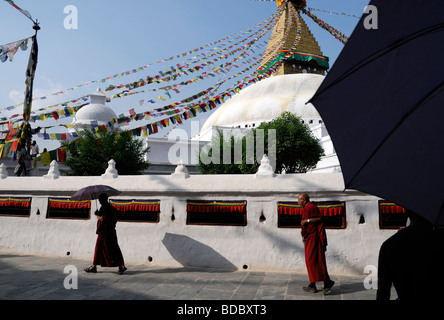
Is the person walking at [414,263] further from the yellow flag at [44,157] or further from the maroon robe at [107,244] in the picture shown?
the yellow flag at [44,157]

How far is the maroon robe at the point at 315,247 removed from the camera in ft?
15.4

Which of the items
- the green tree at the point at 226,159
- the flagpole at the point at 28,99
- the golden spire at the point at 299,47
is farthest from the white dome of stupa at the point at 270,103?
the flagpole at the point at 28,99

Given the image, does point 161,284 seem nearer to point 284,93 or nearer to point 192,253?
point 192,253

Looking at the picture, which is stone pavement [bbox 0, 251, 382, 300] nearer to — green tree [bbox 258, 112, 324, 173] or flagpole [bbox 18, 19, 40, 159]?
flagpole [bbox 18, 19, 40, 159]

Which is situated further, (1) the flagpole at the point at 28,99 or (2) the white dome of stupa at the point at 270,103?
(2) the white dome of stupa at the point at 270,103

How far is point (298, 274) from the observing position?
604 cm

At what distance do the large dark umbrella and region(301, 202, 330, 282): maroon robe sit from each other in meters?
3.01

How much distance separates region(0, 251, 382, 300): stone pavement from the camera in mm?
4676

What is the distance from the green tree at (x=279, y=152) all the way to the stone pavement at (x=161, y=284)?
344 inches

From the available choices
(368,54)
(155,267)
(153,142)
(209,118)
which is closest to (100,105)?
(153,142)
